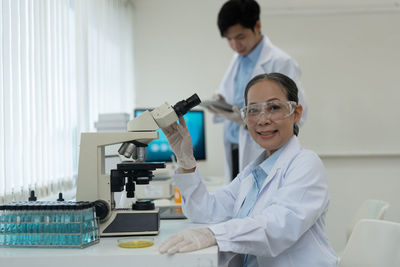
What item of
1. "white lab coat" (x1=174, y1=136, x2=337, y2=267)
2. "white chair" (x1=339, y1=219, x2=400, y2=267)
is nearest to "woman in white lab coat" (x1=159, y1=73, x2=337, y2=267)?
"white lab coat" (x1=174, y1=136, x2=337, y2=267)

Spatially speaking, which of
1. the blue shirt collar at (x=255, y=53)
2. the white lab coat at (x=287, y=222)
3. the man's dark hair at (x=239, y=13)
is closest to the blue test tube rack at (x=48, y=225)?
the white lab coat at (x=287, y=222)

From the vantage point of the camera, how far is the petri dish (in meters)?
1.11

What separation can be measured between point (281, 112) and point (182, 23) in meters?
2.46

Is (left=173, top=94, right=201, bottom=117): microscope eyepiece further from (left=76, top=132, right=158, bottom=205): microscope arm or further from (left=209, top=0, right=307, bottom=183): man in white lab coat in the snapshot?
(left=209, top=0, right=307, bottom=183): man in white lab coat

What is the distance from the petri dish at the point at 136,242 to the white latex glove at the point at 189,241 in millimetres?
84

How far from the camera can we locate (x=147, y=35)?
367 centimetres

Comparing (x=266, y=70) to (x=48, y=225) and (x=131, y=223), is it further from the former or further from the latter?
(x=48, y=225)

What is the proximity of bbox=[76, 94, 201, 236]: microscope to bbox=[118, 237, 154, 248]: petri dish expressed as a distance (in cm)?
5

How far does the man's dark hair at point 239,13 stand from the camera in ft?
7.65

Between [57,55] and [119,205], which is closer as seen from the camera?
[119,205]

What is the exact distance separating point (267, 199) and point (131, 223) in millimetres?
422

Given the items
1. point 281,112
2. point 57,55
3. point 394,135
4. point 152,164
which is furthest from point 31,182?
point 394,135

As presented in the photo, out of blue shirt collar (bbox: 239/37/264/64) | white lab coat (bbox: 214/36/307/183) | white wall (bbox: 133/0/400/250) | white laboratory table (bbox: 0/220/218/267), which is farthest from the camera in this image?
white wall (bbox: 133/0/400/250)

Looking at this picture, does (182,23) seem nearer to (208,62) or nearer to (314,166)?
(208,62)
